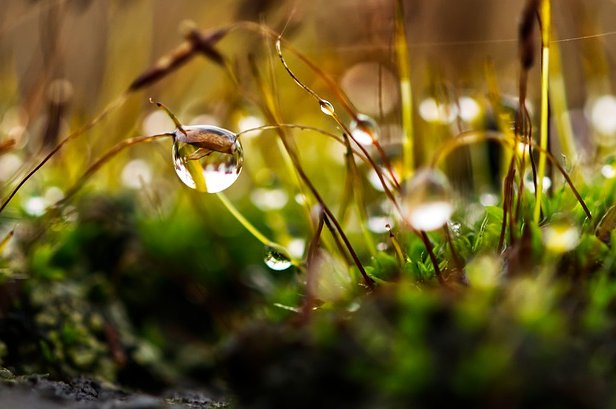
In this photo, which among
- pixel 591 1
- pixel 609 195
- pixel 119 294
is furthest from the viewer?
pixel 591 1

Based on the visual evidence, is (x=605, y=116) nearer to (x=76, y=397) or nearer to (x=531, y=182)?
(x=531, y=182)

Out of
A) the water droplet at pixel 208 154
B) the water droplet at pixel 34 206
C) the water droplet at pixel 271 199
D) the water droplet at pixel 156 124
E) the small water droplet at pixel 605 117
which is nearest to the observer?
the water droplet at pixel 208 154

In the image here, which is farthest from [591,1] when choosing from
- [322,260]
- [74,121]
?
[322,260]

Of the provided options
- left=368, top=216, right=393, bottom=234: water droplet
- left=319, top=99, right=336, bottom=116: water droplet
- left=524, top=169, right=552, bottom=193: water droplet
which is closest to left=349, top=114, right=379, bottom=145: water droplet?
left=319, top=99, right=336, bottom=116: water droplet

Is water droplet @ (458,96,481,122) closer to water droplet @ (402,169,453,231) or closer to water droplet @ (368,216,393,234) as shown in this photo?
water droplet @ (368,216,393,234)

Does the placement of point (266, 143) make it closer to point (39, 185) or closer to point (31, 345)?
point (39, 185)

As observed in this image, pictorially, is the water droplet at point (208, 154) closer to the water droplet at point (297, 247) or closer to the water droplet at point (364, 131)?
the water droplet at point (364, 131)

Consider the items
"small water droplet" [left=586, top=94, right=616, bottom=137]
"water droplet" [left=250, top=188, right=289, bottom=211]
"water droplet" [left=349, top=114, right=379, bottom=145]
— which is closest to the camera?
"water droplet" [left=349, top=114, right=379, bottom=145]

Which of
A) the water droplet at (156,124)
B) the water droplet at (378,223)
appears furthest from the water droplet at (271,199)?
the water droplet at (156,124)
